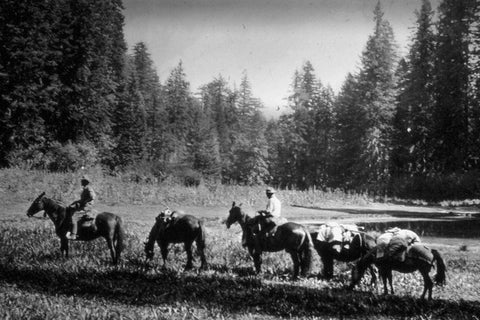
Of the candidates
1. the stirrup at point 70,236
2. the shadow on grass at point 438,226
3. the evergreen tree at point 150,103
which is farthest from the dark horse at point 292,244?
the evergreen tree at point 150,103

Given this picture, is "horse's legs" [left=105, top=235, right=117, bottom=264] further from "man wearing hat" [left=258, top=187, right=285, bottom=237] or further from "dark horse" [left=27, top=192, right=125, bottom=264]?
"man wearing hat" [left=258, top=187, right=285, bottom=237]

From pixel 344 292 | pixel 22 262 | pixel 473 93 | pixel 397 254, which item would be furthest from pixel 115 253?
pixel 473 93

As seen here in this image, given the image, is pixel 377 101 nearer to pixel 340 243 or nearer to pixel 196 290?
pixel 340 243

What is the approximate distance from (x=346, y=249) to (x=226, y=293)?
3.27 m

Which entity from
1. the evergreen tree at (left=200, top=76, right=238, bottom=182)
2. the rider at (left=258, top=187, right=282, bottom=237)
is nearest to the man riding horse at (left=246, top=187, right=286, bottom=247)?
the rider at (left=258, top=187, right=282, bottom=237)

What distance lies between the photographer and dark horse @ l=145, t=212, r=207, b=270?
10898 mm

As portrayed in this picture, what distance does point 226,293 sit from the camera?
8.66 metres

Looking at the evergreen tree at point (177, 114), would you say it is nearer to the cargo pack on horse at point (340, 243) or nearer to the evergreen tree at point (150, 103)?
the evergreen tree at point (150, 103)

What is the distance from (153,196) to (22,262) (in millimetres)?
16097

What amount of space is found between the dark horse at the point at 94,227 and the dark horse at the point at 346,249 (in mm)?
5262

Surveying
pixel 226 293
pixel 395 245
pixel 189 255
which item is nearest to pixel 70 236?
pixel 189 255

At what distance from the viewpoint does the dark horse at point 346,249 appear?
9969 mm

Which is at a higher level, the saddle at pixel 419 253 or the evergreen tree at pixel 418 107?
the evergreen tree at pixel 418 107

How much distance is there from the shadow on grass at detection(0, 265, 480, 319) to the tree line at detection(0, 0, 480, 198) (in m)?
26.0
